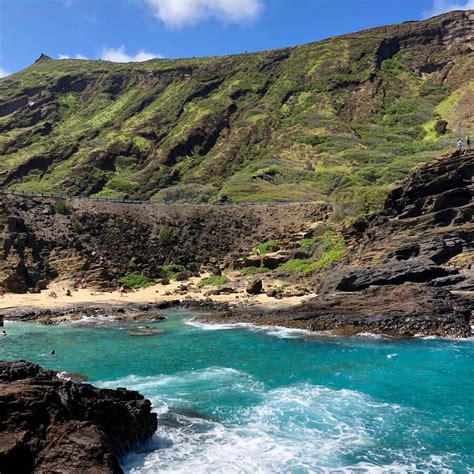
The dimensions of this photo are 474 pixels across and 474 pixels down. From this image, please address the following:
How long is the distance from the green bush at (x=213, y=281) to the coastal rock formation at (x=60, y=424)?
37052 mm

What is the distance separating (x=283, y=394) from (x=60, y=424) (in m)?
10.6

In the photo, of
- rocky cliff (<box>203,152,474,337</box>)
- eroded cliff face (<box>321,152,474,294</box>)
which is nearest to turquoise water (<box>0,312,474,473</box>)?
rocky cliff (<box>203,152,474,337</box>)

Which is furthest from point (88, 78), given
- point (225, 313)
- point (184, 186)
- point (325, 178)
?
point (225, 313)

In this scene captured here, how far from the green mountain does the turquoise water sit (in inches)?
1813

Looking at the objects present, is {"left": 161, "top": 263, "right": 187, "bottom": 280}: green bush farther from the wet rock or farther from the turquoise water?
the turquoise water

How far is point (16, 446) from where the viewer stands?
11.6 metres

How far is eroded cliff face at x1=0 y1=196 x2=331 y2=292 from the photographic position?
54531 mm

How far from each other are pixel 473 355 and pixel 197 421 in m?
15.1

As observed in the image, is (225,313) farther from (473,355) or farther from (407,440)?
(407,440)

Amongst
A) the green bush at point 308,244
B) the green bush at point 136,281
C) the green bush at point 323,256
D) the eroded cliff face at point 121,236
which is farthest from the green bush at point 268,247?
the green bush at point 136,281

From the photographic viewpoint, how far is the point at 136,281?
55.2 meters

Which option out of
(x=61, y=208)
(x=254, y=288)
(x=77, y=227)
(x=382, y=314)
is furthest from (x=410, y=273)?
(x=61, y=208)

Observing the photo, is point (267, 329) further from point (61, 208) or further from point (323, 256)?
point (61, 208)

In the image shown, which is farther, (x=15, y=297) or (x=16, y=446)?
(x=15, y=297)
